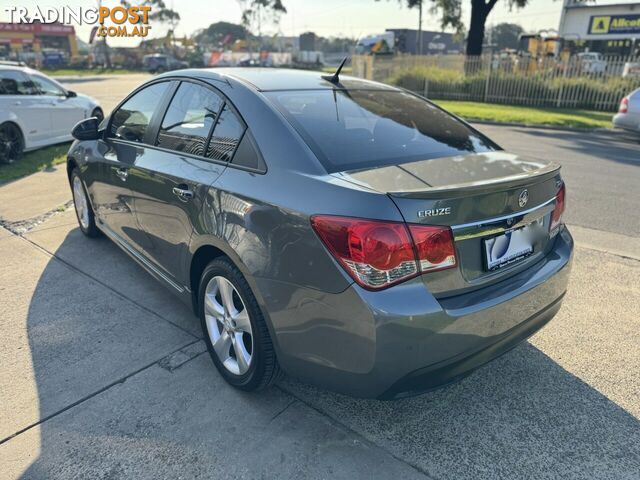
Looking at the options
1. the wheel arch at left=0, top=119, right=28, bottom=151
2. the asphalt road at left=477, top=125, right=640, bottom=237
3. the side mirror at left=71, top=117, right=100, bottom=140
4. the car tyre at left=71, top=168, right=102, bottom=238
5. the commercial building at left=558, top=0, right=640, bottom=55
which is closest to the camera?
the side mirror at left=71, top=117, right=100, bottom=140

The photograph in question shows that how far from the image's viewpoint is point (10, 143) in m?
8.60

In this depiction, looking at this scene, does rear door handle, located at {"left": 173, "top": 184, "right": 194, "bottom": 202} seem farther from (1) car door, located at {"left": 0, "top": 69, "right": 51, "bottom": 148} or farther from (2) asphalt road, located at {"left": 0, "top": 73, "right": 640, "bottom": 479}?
(1) car door, located at {"left": 0, "top": 69, "right": 51, "bottom": 148}

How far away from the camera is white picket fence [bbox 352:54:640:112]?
17250 millimetres

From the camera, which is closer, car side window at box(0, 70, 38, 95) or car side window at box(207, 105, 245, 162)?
car side window at box(207, 105, 245, 162)

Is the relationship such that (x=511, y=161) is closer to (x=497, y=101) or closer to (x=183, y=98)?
(x=183, y=98)

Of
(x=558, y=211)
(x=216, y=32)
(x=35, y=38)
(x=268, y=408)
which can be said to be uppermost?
(x=216, y=32)

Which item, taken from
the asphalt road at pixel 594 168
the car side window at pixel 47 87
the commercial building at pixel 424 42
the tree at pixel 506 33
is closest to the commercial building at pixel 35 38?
the commercial building at pixel 424 42

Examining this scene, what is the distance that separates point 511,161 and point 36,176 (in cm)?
772

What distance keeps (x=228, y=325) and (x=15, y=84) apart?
8681 mm

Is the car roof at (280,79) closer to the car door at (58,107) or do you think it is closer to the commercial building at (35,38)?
the car door at (58,107)

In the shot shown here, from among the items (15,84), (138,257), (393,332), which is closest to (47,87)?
(15,84)

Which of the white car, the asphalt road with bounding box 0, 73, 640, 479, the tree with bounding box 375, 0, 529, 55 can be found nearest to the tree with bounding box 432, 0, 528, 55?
the tree with bounding box 375, 0, 529, 55

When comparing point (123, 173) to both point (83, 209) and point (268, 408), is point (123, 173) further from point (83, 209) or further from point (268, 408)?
point (268, 408)

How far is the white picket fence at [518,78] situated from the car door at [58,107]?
15598mm
